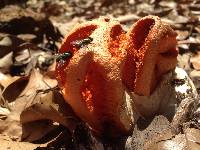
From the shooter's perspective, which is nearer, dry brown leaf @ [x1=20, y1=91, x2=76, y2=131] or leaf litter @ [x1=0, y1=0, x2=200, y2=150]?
leaf litter @ [x1=0, y1=0, x2=200, y2=150]

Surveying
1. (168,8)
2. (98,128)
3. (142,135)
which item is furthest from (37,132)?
(168,8)

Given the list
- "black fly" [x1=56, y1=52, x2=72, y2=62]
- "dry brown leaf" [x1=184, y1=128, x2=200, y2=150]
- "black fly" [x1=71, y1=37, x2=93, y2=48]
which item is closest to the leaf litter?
"dry brown leaf" [x1=184, y1=128, x2=200, y2=150]

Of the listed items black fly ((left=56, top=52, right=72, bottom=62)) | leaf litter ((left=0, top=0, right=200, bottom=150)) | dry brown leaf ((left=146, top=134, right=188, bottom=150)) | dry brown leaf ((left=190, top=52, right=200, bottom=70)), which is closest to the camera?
dry brown leaf ((left=146, top=134, right=188, bottom=150))

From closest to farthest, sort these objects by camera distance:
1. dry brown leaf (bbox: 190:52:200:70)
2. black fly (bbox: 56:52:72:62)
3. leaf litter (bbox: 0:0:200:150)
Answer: black fly (bbox: 56:52:72:62) < leaf litter (bbox: 0:0:200:150) < dry brown leaf (bbox: 190:52:200:70)

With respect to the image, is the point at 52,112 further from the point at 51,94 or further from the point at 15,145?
the point at 15,145

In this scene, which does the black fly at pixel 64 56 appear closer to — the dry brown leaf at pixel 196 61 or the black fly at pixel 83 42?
the black fly at pixel 83 42

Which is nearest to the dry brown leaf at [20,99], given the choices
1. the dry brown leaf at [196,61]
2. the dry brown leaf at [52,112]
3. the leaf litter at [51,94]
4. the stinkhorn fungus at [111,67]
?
the leaf litter at [51,94]

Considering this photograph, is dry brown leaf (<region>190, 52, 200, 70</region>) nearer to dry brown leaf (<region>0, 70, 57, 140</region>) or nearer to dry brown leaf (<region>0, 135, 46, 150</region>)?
dry brown leaf (<region>0, 70, 57, 140</region>)

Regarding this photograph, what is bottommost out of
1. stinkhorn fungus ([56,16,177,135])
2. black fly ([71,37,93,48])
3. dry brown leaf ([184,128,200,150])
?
dry brown leaf ([184,128,200,150])

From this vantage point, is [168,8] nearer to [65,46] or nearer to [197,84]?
[197,84]
